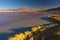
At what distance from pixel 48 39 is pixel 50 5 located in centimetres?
385

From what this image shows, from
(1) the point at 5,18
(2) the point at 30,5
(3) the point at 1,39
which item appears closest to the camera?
(3) the point at 1,39

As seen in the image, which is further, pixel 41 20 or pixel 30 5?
pixel 41 20

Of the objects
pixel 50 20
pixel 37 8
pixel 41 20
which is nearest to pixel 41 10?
pixel 37 8

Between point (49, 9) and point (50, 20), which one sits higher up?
point (49, 9)

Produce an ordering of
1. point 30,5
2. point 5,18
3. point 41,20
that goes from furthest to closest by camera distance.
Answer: point 5,18 → point 41,20 → point 30,5

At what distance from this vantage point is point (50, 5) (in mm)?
8781

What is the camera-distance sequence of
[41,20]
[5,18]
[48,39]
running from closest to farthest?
[48,39], [41,20], [5,18]

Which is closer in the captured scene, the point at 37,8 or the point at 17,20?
the point at 37,8

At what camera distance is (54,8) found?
877 centimetres

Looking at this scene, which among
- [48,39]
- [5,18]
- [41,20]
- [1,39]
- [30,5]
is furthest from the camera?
[5,18]

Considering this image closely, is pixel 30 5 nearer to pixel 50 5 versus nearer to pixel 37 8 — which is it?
pixel 37 8

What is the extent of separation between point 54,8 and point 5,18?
533cm

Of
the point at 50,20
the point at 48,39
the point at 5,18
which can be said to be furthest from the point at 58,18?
the point at 48,39

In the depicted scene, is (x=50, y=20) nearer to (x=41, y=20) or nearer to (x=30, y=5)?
(x=41, y=20)
